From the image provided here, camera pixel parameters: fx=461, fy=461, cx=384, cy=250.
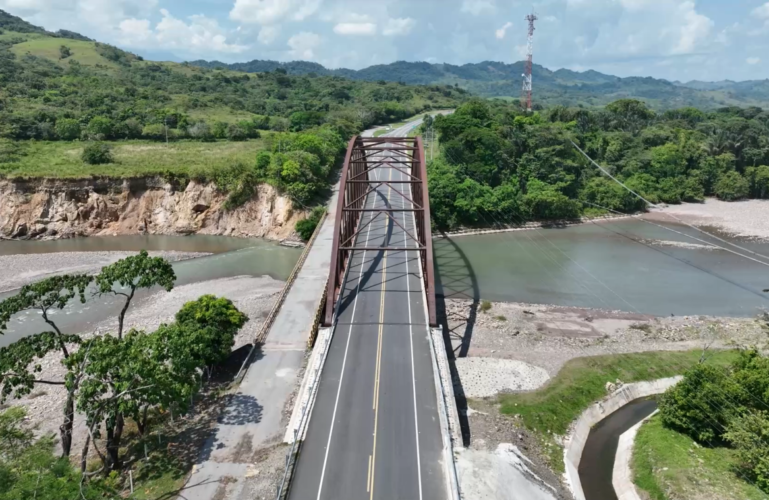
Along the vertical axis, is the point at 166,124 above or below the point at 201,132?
above

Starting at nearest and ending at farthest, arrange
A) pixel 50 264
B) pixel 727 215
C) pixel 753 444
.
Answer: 1. pixel 753 444
2. pixel 50 264
3. pixel 727 215

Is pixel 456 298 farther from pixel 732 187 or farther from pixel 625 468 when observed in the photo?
pixel 732 187

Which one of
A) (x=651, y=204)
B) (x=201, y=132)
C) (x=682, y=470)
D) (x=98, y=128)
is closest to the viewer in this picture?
(x=682, y=470)

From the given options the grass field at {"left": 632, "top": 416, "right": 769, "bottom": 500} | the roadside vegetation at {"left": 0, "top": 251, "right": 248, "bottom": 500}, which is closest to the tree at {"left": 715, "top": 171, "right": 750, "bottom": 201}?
the grass field at {"left": 632, "top": 416, "right": 769, "bottom": 500}

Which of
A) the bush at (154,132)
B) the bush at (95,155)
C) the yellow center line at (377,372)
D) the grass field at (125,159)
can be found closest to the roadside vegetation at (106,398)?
the yellow center line at (377,372)

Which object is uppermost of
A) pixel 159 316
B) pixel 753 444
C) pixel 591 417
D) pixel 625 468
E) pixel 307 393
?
pixel 307 393

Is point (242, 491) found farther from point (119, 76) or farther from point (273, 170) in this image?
point (119, 76)

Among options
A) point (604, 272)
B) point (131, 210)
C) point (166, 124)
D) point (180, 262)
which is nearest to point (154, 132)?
point (166, 124)
